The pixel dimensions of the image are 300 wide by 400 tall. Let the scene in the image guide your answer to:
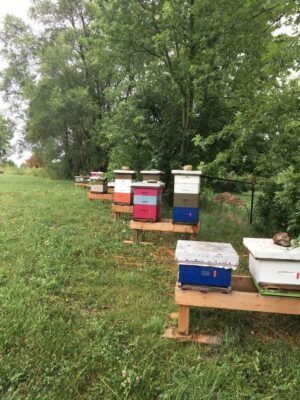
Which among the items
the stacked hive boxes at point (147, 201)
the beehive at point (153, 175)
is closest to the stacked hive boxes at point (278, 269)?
the stacked hive boxes at point (147, 201)

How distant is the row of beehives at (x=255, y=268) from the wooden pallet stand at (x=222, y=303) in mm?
56

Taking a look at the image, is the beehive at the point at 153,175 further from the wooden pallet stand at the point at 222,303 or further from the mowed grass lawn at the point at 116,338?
the wooden pallet stand at the point at 222,303

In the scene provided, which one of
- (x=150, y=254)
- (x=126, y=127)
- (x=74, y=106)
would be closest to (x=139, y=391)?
(x=150, y=254)

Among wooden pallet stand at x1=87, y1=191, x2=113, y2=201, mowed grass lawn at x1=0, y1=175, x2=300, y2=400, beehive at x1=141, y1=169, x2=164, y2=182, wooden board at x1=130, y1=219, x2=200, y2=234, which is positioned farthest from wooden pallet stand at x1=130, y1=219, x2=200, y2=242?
wooden pallet stand at x1=87, y1=191, x2=113, y2=201

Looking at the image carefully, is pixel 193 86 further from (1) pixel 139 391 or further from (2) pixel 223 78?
(1) pixel 139 391

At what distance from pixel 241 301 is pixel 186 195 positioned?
2544mm

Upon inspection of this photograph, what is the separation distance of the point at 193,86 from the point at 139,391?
23.0ft

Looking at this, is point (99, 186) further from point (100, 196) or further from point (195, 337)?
point (195, 337)

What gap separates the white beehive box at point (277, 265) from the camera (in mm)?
2494

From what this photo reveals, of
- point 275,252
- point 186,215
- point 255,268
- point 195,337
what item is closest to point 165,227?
point 186,215

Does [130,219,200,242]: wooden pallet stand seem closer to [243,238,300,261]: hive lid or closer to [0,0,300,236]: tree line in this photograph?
[0,0,300,236]: tree line

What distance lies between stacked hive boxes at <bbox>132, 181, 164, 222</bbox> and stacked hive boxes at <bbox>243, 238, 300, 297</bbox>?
2.70 meters

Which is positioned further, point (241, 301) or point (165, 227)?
point (165, 227)

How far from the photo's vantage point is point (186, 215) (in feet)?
16.8
